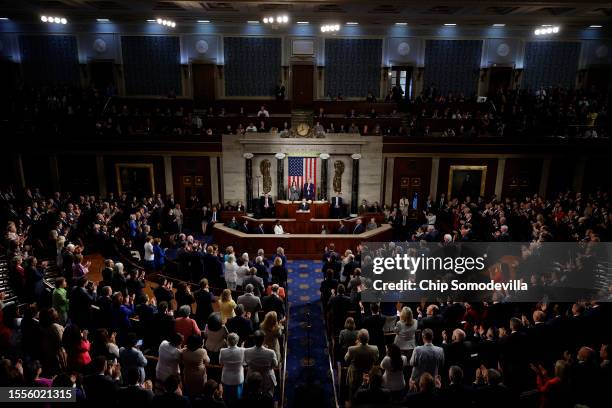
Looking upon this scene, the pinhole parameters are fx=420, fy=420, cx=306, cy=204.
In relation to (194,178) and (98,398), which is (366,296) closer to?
(98,398)

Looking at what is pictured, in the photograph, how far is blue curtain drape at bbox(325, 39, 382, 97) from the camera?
18.9m

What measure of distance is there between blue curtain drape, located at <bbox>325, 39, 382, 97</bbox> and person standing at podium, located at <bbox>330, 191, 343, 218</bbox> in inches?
241

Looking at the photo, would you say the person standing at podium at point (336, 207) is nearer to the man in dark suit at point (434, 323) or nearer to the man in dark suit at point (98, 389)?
the man in dark suit at point (434, 323)

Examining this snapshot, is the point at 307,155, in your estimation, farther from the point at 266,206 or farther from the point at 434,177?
the point at 434,177

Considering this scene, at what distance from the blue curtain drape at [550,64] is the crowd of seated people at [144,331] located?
17.0 meters

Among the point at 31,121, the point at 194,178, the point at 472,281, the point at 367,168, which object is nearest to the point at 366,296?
the point at 472,281

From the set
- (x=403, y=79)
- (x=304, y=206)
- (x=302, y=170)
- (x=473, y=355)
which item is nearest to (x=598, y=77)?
Result: (x=403, y=79)

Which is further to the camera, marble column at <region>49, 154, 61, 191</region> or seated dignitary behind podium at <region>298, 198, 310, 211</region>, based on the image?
marble column at <region>49, 154, 61, 191</region>

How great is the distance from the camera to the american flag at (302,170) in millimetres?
15680

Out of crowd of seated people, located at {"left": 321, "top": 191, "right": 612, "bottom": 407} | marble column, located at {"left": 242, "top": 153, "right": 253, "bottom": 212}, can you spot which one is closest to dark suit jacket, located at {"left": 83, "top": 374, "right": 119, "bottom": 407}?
crowd of seated people, located at {"left": 321, "top": 191, "right": 612, "bottom": 407}

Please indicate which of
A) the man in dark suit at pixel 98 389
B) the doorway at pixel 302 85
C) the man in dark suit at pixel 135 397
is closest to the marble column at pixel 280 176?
the doorway at pixel 302 85

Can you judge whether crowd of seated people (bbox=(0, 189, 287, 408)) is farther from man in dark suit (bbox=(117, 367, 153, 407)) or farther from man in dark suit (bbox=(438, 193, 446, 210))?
man in dark suit (bbox=(438, 193, 446, 210))

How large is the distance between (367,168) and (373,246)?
4.61m

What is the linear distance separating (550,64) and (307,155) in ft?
40.9
